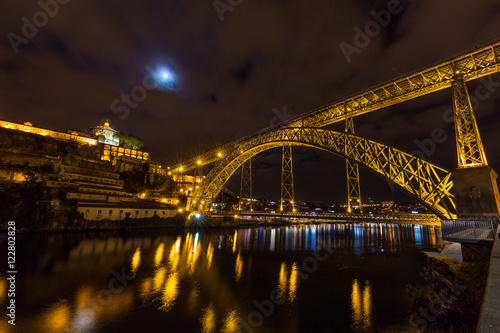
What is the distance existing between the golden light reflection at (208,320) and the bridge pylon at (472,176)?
40.1 feet

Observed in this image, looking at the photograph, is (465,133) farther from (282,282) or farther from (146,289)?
(146,289)

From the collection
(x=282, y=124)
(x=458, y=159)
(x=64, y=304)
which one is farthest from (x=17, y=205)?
(x=458, y=159)

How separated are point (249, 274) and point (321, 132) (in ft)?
46.8

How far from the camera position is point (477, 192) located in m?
10.7

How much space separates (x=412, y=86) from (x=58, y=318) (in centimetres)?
2249

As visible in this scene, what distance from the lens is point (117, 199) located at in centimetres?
3662

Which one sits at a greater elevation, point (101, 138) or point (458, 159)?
point (101, 138)

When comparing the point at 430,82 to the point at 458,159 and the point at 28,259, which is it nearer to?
the point at 458,159

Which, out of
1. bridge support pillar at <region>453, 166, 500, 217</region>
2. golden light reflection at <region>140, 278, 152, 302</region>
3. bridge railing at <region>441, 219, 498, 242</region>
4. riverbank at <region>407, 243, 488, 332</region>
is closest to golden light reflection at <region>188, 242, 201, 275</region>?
golden light reflection at <region>140, 278, 152, 302</region>

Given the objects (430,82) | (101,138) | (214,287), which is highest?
(101,138)

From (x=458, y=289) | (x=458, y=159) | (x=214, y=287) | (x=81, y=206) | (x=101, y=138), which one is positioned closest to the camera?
(x=458, y=289)

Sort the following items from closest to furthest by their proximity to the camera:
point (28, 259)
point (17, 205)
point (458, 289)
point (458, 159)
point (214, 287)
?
1. point (458, 289)
2. point (214, 287)
3. point (458, 159)
4. point (28, 259)
5. point (17, 205)

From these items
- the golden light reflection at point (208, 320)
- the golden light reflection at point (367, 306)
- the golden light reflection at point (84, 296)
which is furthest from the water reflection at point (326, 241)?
the golden light reflection at point (208, 320)

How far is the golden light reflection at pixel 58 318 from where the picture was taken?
650cm
